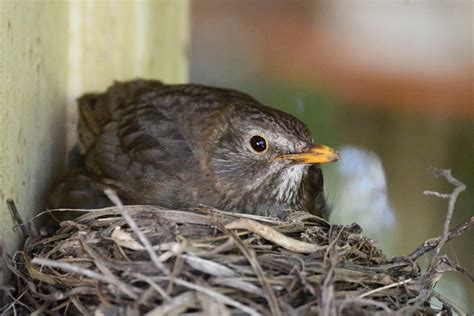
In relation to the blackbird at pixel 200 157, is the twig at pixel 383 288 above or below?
below

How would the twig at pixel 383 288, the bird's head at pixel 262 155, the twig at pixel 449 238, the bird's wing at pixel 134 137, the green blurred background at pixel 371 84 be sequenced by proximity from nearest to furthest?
the twig at pixel 383 288 → the twig at pixel 449 238 → the bird's head at pixel 262 155 → the bird's wing at pixel 134 137 → the green blurred background at pixel 371 84

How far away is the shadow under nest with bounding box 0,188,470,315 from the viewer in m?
2.26

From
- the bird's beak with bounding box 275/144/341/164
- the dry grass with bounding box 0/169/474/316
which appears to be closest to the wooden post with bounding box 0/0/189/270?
the dry grass with bounding box 0/169/474/316

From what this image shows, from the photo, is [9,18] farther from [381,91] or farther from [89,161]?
[381,91]

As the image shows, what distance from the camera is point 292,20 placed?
3.84m

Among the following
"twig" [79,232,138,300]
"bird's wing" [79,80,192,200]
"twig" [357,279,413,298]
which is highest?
"bird's wing" [79,80,192,200]

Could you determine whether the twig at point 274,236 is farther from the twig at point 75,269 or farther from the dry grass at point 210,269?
the twig at point 75,269

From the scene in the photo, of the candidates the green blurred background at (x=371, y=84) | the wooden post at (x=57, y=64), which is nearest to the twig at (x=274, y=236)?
the wooden post at (x=57, y=64)

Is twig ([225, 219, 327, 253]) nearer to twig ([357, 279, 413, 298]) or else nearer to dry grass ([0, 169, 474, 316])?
dry grass ([0, 169, 474, 316])

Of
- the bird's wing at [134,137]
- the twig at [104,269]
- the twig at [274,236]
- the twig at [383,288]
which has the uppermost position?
the bird's wing at [134,137]

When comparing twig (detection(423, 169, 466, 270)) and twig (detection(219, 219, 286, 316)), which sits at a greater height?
twig (detection(423, 169, 466, 270))

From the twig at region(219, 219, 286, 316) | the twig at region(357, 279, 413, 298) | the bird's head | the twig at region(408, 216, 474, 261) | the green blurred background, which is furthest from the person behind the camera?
the green blurred background

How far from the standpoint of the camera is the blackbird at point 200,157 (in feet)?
9.59

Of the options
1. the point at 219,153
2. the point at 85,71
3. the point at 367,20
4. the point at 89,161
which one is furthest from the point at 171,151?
the point at 367,20
